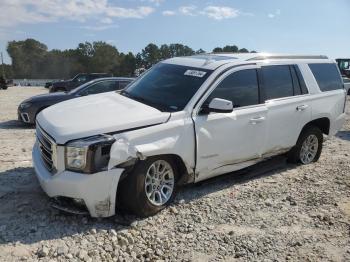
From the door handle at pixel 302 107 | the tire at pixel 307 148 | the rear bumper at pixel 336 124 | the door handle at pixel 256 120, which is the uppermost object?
the door handle at pixel 302 107

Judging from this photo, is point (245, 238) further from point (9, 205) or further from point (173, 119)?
point (9, 205)

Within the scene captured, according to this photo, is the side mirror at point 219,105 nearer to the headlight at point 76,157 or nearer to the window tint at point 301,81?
the headlight at point 76,157

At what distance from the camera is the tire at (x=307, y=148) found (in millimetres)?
7134

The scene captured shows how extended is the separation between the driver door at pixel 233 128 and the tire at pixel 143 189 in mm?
512

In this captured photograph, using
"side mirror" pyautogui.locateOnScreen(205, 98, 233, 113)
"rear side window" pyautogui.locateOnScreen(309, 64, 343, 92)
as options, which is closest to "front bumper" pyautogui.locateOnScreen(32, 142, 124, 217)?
"side mirror" pyautogui.locateOnScreen(205, 98, 233, 113)

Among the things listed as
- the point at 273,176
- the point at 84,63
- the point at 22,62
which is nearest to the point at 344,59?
the point at 273,176

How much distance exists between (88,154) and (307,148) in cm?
443

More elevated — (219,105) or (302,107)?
(219,105)

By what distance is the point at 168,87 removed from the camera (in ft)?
18.7

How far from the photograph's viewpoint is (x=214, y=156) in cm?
546

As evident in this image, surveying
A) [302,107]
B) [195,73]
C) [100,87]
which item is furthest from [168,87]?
[100,87]

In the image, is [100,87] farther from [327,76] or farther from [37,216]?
[37,216]

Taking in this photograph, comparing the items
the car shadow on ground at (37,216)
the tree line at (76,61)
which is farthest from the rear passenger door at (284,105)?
the tree line at (76,61)

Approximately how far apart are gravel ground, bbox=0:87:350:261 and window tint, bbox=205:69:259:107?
1.25 m
